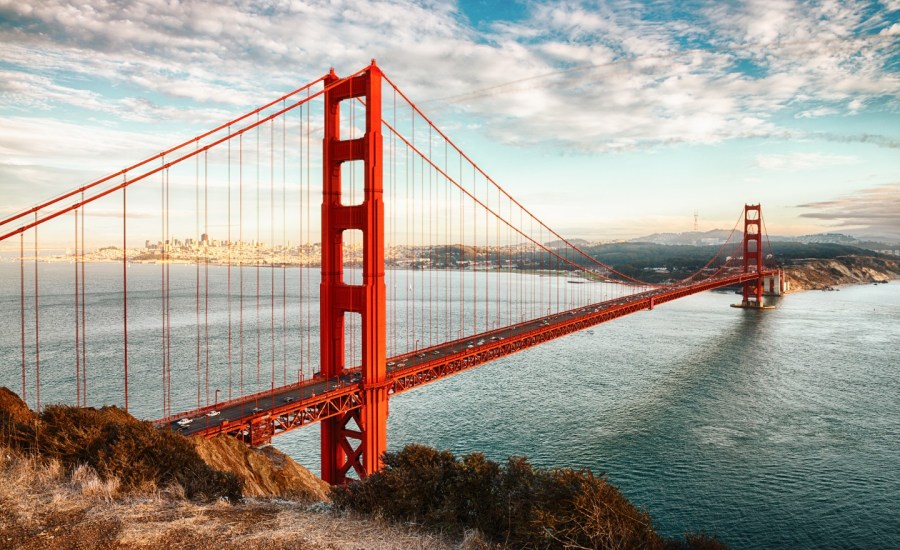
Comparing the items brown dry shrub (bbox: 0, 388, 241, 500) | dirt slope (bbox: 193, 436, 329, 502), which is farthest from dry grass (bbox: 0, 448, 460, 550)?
dirt slope (bbox: 193, 436, 329, 502)

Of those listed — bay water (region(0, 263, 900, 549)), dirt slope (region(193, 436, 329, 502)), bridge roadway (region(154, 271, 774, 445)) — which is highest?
bridge roadway (region(154, 271, 774, 445))

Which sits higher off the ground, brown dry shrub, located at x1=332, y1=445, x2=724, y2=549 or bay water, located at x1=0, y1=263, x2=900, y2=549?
brown dry shrub, located at x1=332, y1=445, x2=724, y2=549

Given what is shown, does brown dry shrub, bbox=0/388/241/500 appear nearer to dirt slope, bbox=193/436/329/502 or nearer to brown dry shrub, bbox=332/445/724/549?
dirt slope, bbox=193/436/329/502

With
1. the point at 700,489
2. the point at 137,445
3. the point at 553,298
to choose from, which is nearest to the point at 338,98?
the point at 137,445

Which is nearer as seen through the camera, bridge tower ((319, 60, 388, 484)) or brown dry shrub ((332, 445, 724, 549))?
brown dry shrub ((332, 445, 724, 549))

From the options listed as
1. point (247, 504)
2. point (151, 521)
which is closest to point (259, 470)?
point (247, 504)

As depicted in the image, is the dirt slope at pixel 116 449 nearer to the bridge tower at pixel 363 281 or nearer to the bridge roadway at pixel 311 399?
the bridge roadway at pixel 311 399

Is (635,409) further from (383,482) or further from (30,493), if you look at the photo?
(30,493)
